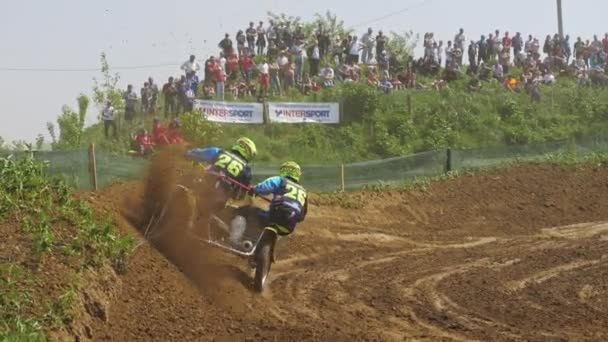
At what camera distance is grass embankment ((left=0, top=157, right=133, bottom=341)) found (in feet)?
26.3

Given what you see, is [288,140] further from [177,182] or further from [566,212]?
[177,182]

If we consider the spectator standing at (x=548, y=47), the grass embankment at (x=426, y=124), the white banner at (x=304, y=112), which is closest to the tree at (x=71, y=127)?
the grass embankment at (x=426, y=124)

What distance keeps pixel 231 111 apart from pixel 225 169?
1571 centimetres

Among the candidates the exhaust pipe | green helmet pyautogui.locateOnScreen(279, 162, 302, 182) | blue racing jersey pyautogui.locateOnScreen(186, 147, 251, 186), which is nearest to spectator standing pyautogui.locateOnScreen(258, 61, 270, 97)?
blue racing jersey pyautogui.locateOnScreen(186, 147, 251, 186)

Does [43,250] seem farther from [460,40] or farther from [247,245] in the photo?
[460,40]

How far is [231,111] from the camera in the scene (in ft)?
94.6

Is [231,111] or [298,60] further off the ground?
[298,60]

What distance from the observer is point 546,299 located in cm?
1243

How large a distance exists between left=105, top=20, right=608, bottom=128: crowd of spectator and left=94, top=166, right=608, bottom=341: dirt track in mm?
8906

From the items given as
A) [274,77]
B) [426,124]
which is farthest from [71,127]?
[426,124]

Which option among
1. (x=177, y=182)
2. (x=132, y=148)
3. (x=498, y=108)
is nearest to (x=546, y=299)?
(x=177, y=182)

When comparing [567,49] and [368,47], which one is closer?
[368,47]

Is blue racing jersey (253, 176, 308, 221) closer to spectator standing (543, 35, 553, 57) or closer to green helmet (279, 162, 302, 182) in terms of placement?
green helmet (279, 162, 302, 182)

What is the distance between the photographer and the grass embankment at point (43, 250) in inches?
316
